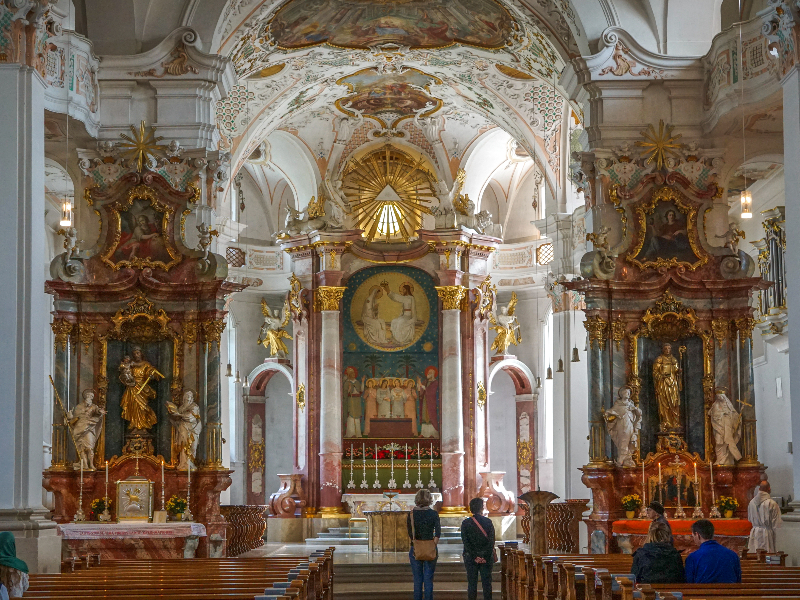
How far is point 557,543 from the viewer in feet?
68.8

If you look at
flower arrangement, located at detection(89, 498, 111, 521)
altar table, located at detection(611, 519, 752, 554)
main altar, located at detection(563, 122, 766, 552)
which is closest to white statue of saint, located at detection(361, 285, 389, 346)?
main altar, located at detection(563, 122, 766, 552)

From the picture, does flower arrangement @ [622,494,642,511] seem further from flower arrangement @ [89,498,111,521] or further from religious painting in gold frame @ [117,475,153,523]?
flower arrangement @ [89,498,111,521]

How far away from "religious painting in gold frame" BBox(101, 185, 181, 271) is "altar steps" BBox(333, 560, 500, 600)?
5229mm

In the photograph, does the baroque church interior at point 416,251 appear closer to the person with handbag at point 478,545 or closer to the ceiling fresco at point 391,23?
the ceiling fresco at point 391,23

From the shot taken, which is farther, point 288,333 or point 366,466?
point 288,333

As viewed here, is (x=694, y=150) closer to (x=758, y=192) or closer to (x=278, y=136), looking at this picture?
(x=758, y=192)

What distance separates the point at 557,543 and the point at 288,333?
11335mm

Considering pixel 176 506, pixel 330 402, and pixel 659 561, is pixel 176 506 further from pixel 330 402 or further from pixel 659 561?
pixel 659 561

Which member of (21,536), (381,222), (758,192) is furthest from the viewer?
(381,222)

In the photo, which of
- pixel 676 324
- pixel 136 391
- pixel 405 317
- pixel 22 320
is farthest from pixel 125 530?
pixel 405 317

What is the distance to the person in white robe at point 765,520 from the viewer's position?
14.5m

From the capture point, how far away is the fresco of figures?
27.5 m

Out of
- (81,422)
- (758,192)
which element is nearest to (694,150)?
(758,192)

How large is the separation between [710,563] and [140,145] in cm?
1178
